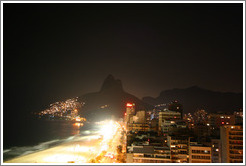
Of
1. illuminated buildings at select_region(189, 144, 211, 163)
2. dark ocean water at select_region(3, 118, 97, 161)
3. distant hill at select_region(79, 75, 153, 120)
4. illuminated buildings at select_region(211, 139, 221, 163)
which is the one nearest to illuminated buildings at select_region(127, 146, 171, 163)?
illuminated buildings at select_region(189, 144, 211, 163)

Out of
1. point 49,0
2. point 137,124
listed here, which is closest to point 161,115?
point 137,124

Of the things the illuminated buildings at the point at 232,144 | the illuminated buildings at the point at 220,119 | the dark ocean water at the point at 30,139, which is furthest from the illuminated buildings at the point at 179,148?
the dark ocean water at the point at 30,139

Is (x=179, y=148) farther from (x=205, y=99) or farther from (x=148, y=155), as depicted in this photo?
(x=205, y=99)

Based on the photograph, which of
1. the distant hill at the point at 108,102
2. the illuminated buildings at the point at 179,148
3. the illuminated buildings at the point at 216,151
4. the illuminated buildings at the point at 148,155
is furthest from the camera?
the distant hill at the point at 108,102

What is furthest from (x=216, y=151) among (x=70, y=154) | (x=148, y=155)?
(x=70, y=154)

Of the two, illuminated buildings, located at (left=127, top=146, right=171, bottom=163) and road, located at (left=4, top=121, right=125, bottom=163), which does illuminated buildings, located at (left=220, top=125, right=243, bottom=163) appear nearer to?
illuminated buildings, located at (left=127, top=146, right=171, bottom=163)

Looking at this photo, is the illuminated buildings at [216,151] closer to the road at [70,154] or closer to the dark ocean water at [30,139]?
the road at [70,154]
